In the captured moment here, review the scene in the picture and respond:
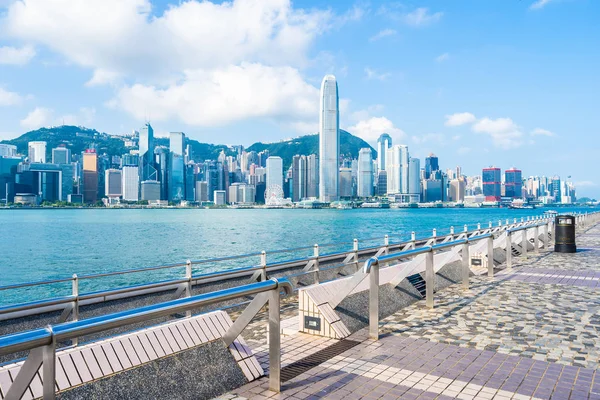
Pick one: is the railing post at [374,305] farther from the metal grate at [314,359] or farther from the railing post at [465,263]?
the railing post at [465,263]

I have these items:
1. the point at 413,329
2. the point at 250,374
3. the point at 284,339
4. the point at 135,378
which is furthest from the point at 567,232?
the point at 135,378

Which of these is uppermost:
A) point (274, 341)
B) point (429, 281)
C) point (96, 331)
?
point (96, 331)

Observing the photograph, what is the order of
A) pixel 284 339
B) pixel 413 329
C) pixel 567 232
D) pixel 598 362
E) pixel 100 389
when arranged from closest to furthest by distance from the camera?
pixel 100 389, pixel 598 362, pixel 284 339, pixel 413 329, pixel 567 232

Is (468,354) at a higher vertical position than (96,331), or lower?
lower

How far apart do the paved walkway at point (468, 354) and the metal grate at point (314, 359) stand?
0.29 ft

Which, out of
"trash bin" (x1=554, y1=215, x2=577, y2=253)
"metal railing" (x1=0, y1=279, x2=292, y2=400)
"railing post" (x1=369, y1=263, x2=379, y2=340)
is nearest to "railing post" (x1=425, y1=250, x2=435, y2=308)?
"railing post" (x1=369, y1=263, x2=379, y2=340)

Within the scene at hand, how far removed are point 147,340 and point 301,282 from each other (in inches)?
391

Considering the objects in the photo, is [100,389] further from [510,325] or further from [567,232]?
[567,232]

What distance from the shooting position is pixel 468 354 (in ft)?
19.3

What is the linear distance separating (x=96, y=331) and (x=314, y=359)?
3.20 meters

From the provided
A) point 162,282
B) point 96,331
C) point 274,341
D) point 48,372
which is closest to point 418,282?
point 162,282

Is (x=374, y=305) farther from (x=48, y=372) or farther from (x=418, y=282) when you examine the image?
(x=48, y=372)

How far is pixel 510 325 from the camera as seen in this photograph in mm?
7395

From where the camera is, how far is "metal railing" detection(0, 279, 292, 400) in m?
2.79
